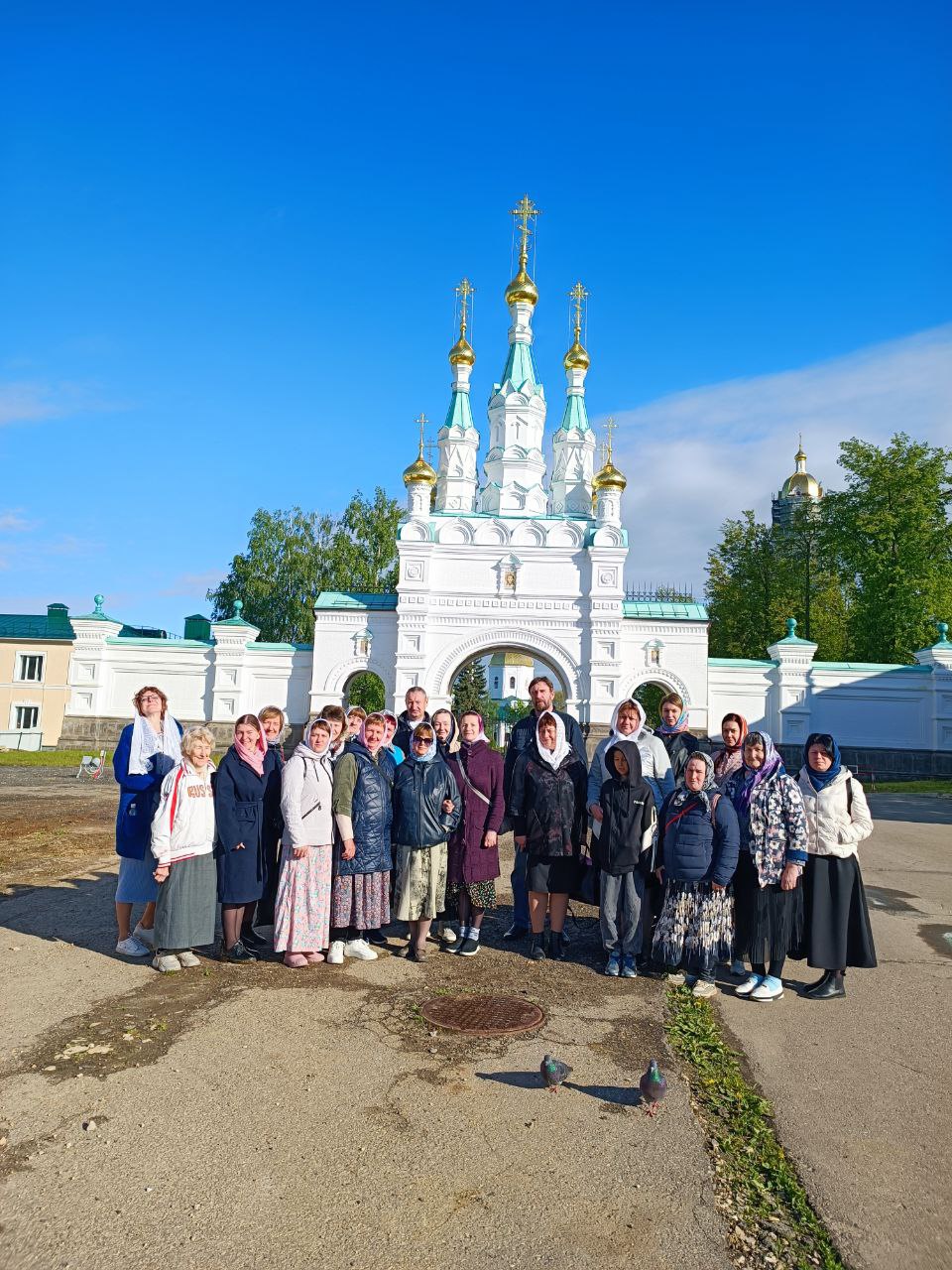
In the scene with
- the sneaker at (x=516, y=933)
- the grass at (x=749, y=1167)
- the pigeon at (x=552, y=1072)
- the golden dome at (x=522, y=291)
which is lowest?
the grass at (x=749, y=1167)

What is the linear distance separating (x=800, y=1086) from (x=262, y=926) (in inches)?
167

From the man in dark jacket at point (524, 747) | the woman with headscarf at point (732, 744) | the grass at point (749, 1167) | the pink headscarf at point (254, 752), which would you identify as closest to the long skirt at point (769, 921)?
the woman with headscarf at point (732, 744)

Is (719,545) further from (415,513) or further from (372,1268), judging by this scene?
(372,1268)

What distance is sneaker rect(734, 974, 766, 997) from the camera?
5.24m

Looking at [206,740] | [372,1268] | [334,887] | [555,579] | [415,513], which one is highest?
[415,513]

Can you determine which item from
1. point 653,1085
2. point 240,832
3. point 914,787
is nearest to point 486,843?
point 240,832

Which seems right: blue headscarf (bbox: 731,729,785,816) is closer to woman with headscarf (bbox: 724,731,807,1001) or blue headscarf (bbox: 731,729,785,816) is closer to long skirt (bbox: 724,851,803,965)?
woman with headscarf (bbox: 724,731,807,1001)

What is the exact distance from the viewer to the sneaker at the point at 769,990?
17.0 feet

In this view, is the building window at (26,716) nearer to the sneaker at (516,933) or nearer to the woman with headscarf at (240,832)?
the woman with headscarf at (240,832)

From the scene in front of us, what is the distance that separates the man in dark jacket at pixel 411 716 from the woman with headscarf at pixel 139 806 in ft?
5.65

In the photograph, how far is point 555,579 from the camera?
27.4m

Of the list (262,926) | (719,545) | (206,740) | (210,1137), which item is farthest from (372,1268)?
(719,545)

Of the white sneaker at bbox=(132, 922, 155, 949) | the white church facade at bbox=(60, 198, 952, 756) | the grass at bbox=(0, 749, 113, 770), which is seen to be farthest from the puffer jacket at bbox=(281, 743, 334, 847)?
the white church facade at bbox=(60, 198, 952, 756)

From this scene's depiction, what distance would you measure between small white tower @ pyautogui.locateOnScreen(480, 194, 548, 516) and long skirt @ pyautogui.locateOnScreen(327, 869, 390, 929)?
24.5 m
